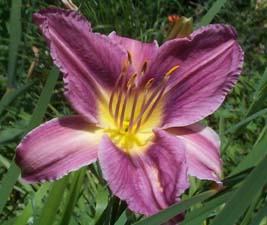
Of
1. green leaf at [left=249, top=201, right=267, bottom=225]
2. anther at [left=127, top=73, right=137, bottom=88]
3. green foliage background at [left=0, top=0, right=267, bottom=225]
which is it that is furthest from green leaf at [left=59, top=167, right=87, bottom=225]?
green leaf at [left=249, top=201, right=267, bottom=225]

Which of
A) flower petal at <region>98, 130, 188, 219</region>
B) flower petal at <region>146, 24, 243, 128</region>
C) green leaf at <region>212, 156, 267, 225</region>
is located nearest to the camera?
green leaf at <region>212, 156, 267, 225</region>

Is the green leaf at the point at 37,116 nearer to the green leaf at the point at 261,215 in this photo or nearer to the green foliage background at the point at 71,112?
the green foliage background at the point at 71,112

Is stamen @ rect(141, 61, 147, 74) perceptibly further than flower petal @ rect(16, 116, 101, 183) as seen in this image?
Yes

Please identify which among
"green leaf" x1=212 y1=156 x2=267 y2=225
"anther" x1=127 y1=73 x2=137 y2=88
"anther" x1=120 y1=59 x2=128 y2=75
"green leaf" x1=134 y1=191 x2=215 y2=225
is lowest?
"green leaf" x1=134 y1=191 x2=215 y2=225

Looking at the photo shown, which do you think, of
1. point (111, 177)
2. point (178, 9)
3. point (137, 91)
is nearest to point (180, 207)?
point (111, 177)

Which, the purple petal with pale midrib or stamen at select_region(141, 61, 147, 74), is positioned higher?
the purple petal with pale midrib

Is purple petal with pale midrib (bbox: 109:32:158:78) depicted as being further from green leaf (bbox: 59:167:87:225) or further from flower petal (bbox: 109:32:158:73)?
green leaf (bbox: 59:167:87:225)

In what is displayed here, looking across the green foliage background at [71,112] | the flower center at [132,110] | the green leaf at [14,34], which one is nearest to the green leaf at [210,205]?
the green foliage background at [71,112]
